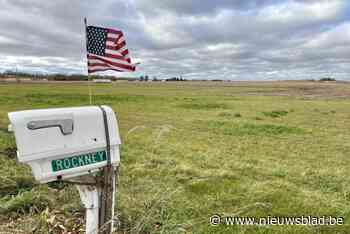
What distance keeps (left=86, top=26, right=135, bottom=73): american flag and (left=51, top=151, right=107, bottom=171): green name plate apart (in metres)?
1.49

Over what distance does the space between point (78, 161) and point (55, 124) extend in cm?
24

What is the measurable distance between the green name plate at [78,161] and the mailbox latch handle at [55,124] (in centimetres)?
14

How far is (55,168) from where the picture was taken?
4.54ft

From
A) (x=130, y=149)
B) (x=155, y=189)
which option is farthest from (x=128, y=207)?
(x=130, y=149)

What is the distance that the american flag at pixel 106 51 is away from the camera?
2734mm

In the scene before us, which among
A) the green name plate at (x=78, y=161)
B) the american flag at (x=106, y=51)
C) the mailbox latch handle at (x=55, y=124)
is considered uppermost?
the american flag at (x=106, y=51)

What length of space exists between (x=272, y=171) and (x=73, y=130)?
3797 millimetres

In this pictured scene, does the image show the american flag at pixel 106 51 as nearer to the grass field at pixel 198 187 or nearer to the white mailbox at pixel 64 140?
the grass field at pixel 198 187

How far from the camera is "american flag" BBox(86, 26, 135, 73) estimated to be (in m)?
2.73

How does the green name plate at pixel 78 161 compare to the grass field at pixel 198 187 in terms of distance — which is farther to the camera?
the grass field at pixel 198 187

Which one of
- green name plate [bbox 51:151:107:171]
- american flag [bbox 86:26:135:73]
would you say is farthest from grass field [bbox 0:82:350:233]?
green name plate [bbox 51:151:107:171]

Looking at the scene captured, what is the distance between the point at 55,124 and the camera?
1.38 metres

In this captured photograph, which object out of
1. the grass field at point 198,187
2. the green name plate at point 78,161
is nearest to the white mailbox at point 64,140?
the green name plate at point 78,161

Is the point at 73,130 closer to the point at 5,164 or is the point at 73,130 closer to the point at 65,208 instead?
A: the point at 65,208
